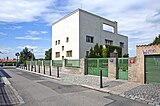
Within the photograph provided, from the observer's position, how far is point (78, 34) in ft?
117

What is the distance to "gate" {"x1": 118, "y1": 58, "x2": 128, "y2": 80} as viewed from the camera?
16145 millimetres

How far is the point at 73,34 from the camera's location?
123 feet

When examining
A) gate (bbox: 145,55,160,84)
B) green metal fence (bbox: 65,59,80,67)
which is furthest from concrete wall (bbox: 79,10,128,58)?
gate (bbox: 145,55,160,84)

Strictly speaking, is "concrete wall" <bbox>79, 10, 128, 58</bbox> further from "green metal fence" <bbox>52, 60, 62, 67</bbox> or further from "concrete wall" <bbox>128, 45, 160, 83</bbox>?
"concrete wall" <bbox>128, 45, 160, 83</bbox>

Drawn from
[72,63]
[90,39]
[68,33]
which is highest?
[68,33]

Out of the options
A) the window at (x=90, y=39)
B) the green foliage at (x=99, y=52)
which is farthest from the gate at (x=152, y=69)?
the window at (x=90, y=39)

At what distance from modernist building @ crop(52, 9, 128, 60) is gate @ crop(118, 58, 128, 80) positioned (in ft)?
61.9

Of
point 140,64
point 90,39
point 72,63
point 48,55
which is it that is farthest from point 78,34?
point 48,55

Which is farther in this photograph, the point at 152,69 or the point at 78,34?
the point at 78,34

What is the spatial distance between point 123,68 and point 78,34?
66.0 ft

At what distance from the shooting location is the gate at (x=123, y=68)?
53.0 feet

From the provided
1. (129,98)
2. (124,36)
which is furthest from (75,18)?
(129,98)

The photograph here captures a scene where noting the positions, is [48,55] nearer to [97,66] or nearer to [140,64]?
[97,66]

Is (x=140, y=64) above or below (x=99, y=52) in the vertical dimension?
below
